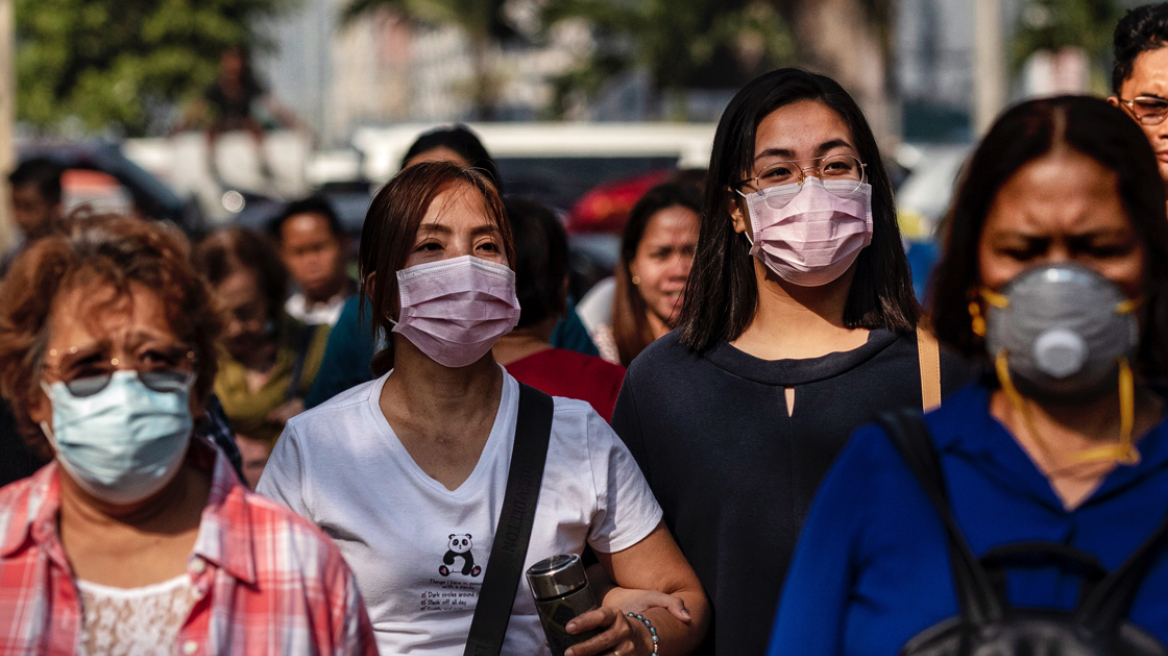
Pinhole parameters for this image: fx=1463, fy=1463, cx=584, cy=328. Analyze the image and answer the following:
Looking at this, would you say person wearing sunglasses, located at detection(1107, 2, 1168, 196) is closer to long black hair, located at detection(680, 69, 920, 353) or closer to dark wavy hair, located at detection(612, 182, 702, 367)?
long black hair, located at detection(680, 69, 920, 353)

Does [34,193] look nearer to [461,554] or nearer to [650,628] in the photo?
[461,554]

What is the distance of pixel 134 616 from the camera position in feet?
7.54

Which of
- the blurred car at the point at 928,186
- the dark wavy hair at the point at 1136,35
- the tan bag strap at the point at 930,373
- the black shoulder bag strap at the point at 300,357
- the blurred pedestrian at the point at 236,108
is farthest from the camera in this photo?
the blurred car at the point at 928,186

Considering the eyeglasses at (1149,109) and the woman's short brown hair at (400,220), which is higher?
the eyeglasses at (1149,109)

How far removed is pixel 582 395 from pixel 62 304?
1.83m

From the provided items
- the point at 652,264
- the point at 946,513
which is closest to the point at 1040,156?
the point at 946,513

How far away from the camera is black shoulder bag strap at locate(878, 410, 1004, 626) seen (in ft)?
6.82

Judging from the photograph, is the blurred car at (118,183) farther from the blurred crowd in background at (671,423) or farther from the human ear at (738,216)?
the human ear at (738,216)

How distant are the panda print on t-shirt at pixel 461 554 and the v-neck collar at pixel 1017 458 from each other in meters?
1.08

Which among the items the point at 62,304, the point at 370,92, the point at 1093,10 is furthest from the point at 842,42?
the point at 370,92

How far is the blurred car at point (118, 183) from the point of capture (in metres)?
13.6

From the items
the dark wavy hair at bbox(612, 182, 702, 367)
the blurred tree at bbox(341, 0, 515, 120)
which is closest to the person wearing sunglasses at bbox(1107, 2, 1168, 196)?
the dark wavy hair at bbox(612, 182, 702, 367)

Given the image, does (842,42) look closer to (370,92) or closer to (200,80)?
(200,80)

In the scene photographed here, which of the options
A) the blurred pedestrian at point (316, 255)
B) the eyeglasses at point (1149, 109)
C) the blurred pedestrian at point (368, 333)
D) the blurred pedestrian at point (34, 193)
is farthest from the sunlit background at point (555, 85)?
the eyeglasses at point (1149, 109)
